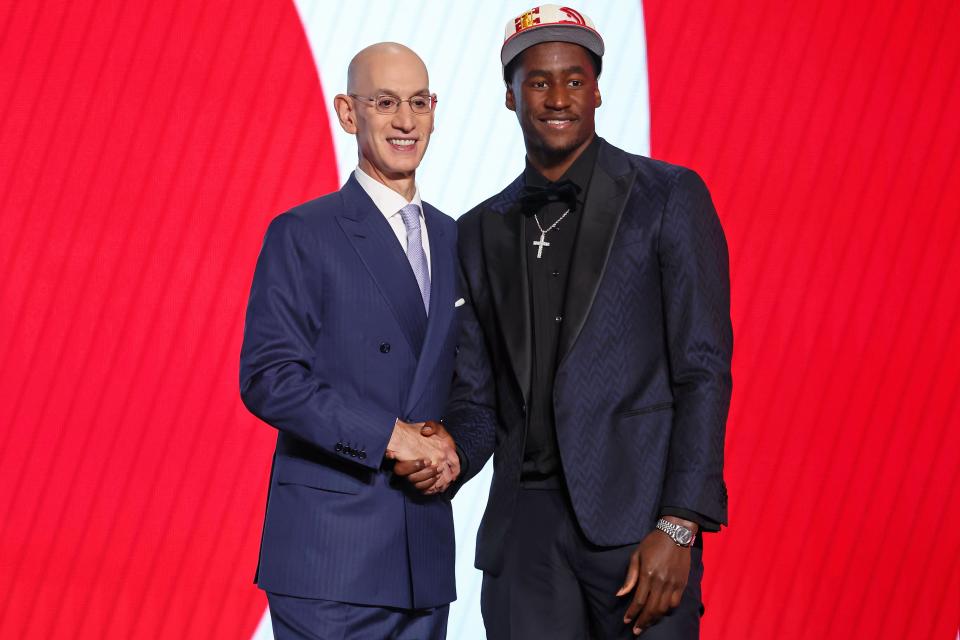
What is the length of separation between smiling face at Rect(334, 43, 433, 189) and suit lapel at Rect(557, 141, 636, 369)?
1.33ft

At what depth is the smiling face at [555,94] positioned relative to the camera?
2018 millimetres

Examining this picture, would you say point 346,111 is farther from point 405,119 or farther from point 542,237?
point 542,237

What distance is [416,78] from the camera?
222 centimetres

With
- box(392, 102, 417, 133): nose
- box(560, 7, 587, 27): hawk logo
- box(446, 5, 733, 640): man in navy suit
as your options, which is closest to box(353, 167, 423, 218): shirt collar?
box(392, 102, 417, 133): nose

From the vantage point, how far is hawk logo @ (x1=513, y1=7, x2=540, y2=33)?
2.04 meters

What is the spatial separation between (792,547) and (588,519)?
5.57 feet

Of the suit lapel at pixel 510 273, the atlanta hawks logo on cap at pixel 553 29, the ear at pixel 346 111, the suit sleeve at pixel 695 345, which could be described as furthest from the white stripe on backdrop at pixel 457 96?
the suit sleeve at pixel 695 345

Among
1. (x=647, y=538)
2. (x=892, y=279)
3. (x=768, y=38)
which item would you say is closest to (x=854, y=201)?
(x=892, y=279)

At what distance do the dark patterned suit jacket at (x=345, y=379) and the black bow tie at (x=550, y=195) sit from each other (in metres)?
0.28

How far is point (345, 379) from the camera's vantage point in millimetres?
2098

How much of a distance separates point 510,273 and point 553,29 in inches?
18.4

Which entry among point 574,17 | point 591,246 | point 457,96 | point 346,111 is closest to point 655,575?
point 591,246

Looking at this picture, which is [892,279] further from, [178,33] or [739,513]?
[178,33]

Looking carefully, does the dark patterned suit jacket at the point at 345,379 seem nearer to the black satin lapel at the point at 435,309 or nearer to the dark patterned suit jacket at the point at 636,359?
the black satin lapel at the point at 435,309
